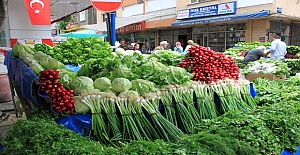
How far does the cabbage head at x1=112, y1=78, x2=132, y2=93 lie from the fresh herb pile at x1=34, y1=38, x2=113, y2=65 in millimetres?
1966

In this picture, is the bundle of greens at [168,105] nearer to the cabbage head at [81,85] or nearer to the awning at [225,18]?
the cabbage head at [81,85]

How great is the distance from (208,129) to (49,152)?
1505mm

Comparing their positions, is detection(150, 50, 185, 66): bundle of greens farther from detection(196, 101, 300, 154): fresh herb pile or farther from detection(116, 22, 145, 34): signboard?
detection(116, 22, 145, 34): signboard

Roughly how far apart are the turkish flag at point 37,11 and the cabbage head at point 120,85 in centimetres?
440

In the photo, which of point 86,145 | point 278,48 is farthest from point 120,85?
point 278,48

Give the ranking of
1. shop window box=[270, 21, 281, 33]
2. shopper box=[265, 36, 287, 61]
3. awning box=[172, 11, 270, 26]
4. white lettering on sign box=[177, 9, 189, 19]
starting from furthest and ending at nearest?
white lettering on sign box=[177, 9, 189, 19] < shop window box=[270, 21, 281, 33] < awning box=[172, 11, 270, 26] < shopper box=[265, 36, 287, 61]

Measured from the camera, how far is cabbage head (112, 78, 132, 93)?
3.03m

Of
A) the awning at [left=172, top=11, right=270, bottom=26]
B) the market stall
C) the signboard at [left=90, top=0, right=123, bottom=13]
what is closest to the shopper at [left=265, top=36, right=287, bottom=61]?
the awning at [left=172, top=11, right=270, bottom=26]

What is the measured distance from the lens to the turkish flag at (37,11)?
646cm

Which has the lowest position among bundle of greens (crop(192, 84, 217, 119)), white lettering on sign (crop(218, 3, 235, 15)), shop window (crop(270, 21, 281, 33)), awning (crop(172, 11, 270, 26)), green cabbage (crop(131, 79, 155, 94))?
bundle of greens (crop(192, 84, 217, 119))

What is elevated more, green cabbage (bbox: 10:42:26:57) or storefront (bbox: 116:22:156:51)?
storefront (bbox: 116:22:156:51)

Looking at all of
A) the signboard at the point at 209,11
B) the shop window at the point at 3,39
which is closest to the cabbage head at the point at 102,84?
the shop window at the point at 3,39

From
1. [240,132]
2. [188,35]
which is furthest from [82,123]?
[188,35]

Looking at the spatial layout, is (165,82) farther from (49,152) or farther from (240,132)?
(49,152)
